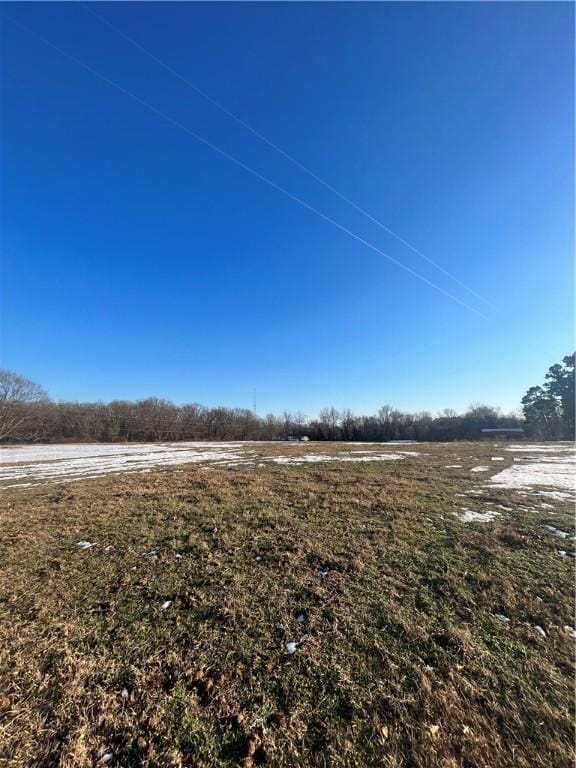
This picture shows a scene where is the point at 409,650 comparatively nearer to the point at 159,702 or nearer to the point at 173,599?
the point at 159,702

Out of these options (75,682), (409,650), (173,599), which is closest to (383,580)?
(409,650)

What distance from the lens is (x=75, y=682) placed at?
2402 mm

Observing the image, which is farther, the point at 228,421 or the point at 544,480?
the point at 228,421

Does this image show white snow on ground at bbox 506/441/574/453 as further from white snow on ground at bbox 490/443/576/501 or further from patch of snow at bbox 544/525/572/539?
patch of snow at bbox 544/525/572/539

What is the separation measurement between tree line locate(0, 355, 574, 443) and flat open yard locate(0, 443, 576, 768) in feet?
183

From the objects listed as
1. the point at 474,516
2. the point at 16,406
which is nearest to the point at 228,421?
the point at 16,406

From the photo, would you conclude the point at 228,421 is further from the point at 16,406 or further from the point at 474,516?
the point at 474,516

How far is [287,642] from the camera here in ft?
9.41

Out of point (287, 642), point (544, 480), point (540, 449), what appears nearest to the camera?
point (287, 642)

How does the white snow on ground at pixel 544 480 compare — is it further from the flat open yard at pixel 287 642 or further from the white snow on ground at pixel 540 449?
the white snow on ground at pixel 540 449

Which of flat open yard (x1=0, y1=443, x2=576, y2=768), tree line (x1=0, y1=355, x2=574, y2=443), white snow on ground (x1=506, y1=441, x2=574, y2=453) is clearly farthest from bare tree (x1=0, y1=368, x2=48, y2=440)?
white snow on ground (x1=506, y1=441, x2=574, y2=453)

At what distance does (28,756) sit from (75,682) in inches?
22.8

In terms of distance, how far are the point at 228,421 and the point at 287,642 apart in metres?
76.0

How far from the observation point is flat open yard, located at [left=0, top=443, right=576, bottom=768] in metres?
1.95
